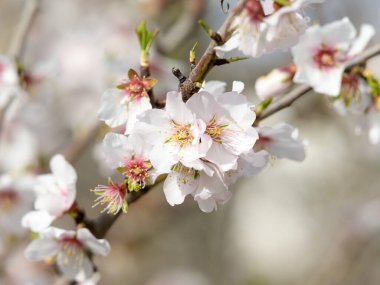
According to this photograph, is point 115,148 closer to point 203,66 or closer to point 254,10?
point 203,66

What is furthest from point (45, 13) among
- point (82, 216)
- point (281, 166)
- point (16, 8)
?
point (82, 216)

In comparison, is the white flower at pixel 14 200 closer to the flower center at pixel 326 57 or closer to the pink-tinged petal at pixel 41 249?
the pink-tinged petal at pixel 41 249

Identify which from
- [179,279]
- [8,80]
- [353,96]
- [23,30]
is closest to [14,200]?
[8,80]

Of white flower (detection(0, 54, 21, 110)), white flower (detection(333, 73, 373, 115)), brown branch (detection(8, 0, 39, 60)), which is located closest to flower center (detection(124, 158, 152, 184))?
white flower (detection(333, 73, 373, 115))

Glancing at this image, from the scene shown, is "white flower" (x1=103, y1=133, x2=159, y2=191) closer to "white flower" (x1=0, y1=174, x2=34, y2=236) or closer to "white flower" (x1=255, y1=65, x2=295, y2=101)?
"white flower" (x1=255, y1=65, x2=295, y2=101)

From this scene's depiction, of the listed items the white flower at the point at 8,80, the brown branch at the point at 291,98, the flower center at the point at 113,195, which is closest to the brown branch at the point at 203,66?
the flower center at the point at 113,195

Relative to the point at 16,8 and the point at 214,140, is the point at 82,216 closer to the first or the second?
the point at 214,140

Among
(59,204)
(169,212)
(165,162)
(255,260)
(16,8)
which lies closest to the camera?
(165,162)
